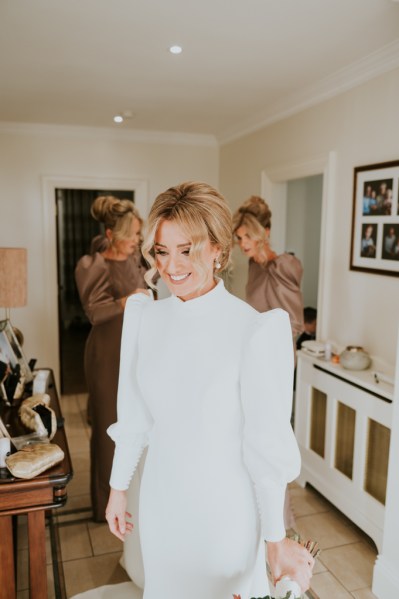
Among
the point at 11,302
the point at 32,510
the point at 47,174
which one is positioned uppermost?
the point at 47,174

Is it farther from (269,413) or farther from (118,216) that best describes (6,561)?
(118,216)

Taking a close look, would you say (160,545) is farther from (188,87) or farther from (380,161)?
(188,87)

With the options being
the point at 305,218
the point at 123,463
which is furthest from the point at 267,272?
the point at 305,218

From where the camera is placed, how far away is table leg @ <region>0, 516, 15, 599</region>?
1.78 meters

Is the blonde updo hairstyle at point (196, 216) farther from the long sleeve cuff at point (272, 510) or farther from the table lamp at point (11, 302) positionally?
the table lamp at point (11, 302)

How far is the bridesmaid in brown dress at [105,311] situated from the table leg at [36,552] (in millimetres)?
989

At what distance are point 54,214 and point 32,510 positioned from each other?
3.58 m

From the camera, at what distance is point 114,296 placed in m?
2.93

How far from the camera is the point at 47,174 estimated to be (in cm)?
478

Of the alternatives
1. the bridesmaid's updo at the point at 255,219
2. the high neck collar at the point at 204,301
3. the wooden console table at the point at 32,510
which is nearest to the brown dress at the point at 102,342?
the bridesmaid's updo at the point at 255,219

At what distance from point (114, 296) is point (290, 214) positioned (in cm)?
241

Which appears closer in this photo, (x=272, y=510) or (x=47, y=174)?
(x=272, y=510)

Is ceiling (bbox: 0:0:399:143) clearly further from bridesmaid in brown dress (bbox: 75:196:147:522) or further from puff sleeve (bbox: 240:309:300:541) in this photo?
puff sleeve (bbox: 240:309:300:541)

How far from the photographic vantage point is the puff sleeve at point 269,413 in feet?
3.62
